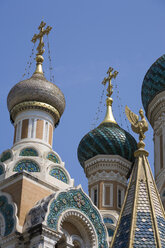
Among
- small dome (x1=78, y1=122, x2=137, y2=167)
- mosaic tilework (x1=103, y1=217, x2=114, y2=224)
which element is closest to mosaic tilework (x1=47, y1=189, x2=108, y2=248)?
mosaic tilework (x1=103, y1=217, x2=114, y2=224)

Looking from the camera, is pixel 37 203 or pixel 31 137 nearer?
pixel 37 203

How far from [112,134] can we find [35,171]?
667 centimetres

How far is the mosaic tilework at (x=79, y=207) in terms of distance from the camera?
10828mm

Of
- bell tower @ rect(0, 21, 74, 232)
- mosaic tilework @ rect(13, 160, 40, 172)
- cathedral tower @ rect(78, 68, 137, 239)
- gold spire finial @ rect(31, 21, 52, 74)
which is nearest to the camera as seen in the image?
bell tower @ rect(0, 21, 74, 232)

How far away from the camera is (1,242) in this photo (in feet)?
35.3

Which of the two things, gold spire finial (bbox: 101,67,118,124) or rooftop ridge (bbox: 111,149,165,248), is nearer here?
rooftop ridge (bbox: 111,149,165,248)

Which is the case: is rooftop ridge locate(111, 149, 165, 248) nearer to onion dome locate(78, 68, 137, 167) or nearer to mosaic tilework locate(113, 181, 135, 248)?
mosaic tilework locate(113, 181, 135, 248)

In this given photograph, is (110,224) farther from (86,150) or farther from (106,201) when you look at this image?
(86,150)

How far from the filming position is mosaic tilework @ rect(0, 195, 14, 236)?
1078 cm

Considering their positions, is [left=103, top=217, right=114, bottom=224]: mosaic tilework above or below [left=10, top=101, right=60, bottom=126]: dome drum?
below

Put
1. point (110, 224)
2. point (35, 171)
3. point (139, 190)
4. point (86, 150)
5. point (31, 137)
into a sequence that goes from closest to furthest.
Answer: point (139, 190), point (35, 171), point (31, 137), point (110, 224), point (86, 150)

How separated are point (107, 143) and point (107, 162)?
596mm

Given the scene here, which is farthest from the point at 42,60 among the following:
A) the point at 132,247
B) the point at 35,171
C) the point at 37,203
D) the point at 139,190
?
the point at 132,247

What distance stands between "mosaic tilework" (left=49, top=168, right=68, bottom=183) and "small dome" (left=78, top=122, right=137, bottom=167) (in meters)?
5.95
